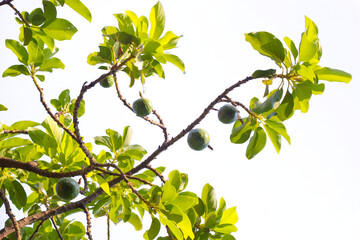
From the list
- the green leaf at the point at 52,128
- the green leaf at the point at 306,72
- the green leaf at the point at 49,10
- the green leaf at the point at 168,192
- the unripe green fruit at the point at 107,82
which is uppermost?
the unripe green fruit at the point at 107,82

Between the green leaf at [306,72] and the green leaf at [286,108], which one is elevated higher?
the green leaf at [306,72]

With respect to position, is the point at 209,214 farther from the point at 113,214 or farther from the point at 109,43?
the point at 109,43

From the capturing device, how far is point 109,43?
8.01 ft

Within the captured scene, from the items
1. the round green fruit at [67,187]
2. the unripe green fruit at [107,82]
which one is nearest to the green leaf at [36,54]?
the unripe green fruit at [107,82]

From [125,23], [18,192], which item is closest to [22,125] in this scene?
[18,192]

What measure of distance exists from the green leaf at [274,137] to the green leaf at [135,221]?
3.69 feet

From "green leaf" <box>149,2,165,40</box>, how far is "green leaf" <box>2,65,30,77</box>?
912 mm

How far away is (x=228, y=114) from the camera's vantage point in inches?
81.4

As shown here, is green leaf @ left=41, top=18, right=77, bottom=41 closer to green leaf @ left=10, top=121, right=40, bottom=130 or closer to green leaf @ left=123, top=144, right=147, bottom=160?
green leaf @ left=10, top=121, right=40, bottom=130

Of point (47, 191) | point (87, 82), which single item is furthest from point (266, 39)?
point (47, 191)

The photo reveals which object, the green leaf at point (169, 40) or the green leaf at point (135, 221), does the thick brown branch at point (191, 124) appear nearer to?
the green leaf at point (169, 40)

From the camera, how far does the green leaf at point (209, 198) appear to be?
6.77 feet

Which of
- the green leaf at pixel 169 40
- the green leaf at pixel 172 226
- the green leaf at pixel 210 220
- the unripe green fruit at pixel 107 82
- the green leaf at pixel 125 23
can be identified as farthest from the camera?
the unripe green fruit at pixel 107 82

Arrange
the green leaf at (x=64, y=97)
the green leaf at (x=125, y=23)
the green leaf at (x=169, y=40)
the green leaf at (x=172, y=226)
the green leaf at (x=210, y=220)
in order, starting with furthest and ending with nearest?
the green leaf at (x=64, y=97) < the green leaf at (x=169, y=40) < the green leaf at (x=125, y=23) < the green leaf at (x=210, y=220) < the green leaf at (x=172, y=226)
